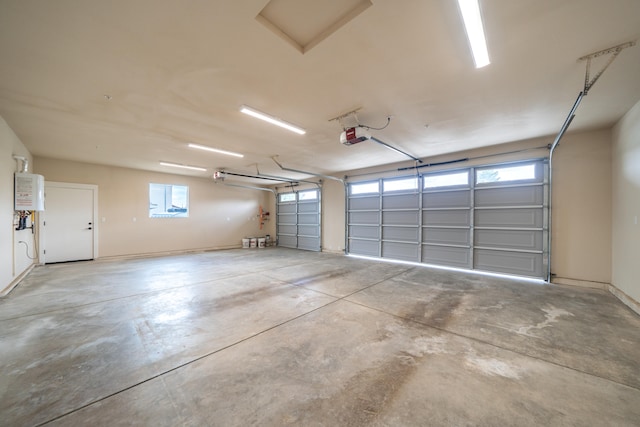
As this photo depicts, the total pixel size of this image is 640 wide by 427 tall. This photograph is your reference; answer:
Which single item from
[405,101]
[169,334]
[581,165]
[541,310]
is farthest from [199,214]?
[581,165]

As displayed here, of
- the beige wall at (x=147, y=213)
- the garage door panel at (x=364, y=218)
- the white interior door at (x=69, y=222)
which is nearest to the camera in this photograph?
the white interior door at (x=69, y=222)

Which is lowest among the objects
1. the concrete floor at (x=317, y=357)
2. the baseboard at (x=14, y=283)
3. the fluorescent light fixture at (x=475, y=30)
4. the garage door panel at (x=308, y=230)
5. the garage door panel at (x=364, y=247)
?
the concrete floor at (x=317, y=357)

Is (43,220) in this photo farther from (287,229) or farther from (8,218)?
(287,229)

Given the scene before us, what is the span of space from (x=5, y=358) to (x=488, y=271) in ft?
24.8

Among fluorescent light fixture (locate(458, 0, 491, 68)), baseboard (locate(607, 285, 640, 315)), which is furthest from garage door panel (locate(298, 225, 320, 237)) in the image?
fluorescent light fixture (locate(458, 0, 491, 68))

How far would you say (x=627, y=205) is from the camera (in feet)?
11.9

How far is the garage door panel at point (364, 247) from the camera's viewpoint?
752 centimetres

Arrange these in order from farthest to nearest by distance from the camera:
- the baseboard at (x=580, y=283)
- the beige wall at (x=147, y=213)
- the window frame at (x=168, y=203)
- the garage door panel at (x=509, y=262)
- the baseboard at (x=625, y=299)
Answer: the window frame at (x=168, y=203), the beige wall at (x=147, y=213), the garage door panel at (x=509, y=262), the baseboard at (x=580, y=283), the baseboard at (x=625, y=299)

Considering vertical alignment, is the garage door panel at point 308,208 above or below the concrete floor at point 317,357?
above

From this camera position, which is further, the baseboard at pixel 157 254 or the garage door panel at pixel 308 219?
the garage door panel at pixel 308 219

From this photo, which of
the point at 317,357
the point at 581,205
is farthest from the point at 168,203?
the point at 581,205

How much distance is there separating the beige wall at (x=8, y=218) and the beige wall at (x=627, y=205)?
9.55m

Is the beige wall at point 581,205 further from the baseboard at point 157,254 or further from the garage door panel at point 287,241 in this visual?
the baseboard at point 157,254

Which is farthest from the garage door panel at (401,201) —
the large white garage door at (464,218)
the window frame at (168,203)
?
the window frame at (168,203)
